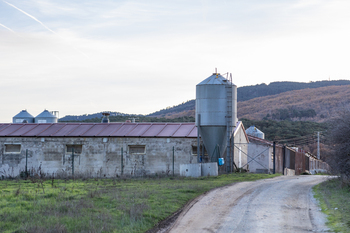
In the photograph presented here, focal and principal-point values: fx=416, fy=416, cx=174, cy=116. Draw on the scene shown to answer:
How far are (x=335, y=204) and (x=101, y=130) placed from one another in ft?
72.8

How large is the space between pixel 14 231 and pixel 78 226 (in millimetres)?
1567

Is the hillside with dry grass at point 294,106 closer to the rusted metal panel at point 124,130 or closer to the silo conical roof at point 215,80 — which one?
the rusted metal panel at point 124,130

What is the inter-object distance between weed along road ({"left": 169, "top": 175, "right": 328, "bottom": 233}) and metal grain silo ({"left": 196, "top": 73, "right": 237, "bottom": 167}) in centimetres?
1122

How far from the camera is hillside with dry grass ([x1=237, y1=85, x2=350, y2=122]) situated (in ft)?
353

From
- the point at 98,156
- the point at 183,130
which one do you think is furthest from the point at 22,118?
the point at 183,130

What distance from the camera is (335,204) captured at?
13.8 metres

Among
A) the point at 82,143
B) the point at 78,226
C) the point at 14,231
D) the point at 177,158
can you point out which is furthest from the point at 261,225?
the point at 82,143

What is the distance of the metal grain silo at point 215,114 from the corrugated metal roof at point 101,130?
182 centimetres

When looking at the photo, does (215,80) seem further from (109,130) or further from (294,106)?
(294,106)

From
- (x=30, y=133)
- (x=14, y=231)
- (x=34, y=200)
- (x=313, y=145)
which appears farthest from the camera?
(x=313, y=145)

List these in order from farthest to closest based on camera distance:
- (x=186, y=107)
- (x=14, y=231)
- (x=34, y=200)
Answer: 1. (x=186, y=107)
2. (x=34, y=200)
3. (x=14, y=231)

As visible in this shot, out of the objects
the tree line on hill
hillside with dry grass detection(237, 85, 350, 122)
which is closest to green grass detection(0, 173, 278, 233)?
hillside with dry grass detection(237, 85, 350, 122)

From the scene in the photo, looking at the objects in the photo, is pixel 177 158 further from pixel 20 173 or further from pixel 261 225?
pixel 261 225

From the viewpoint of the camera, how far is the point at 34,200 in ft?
46.0
